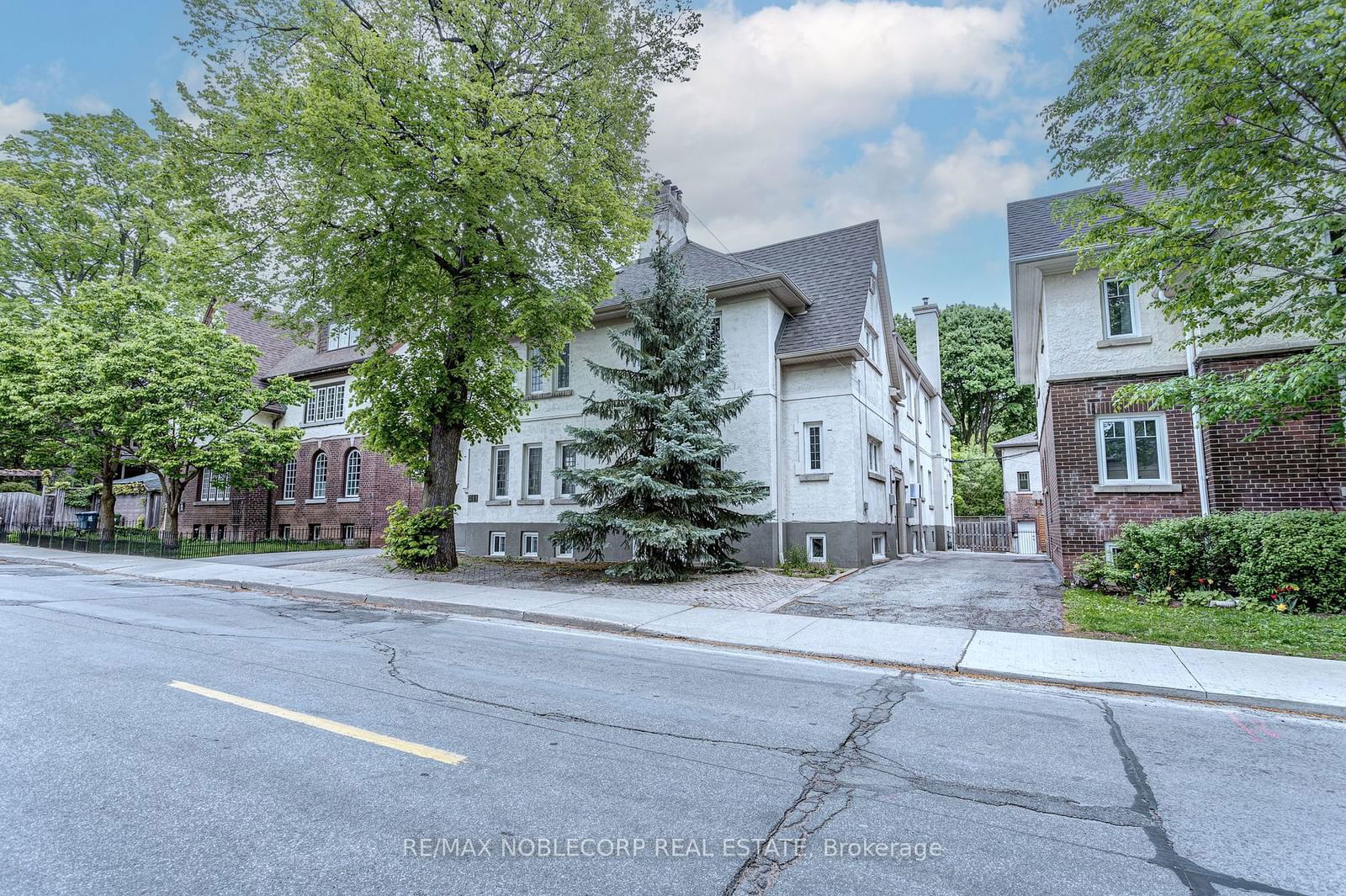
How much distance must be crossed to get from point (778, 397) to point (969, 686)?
1210cm

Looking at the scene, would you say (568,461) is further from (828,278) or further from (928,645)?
(928,645)

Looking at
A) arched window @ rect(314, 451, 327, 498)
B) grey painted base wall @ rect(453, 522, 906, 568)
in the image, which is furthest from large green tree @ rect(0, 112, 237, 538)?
grey painted base wall @ rect(453, 522, 906, 568)

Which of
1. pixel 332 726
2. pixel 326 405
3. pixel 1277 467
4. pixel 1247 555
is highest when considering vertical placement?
pixel 326 405

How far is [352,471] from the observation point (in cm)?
2900

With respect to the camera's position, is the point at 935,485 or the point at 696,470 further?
the point at 935,485

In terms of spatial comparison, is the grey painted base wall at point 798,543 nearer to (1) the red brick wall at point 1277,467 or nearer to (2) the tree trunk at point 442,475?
(2) the tree trunk at point 442,475

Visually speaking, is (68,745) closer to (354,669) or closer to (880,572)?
(354,669)

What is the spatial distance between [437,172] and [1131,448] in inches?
597

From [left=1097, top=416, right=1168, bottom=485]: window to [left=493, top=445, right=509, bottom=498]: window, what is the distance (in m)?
16.0

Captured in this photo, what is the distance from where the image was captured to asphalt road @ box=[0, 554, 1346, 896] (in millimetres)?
2887

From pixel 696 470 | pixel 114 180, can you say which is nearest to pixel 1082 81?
pixel 696 470

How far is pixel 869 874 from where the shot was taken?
291 cm

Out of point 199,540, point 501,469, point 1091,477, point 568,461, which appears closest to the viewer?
point 1091,477

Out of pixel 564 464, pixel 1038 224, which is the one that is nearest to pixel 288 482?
pixel 564 464
